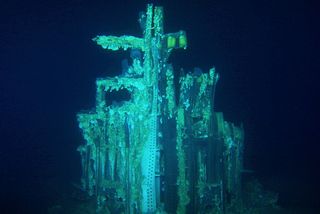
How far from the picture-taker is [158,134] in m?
8.46

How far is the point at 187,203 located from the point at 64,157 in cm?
762

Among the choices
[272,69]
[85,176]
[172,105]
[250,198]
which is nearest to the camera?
[172,105]

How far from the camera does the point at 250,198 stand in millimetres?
10539

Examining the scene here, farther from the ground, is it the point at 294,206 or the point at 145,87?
the point at 145,87

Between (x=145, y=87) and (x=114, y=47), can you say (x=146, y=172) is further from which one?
(x=114, y=47)

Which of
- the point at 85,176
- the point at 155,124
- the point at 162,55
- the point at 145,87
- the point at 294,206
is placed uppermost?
the point at 162,55

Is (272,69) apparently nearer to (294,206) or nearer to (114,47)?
(294,206)

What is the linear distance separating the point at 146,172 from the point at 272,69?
8.98 metres

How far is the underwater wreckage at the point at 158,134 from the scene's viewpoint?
843 cm

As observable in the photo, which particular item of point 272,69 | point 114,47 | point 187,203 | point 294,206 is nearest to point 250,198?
point 294,206

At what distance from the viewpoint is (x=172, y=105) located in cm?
841

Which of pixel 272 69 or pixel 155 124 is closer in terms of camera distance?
pixel 155 124

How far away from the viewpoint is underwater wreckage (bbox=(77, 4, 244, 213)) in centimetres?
843

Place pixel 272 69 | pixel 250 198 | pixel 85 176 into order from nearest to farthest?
pixel 85 176
pixel 250 198
pixel 272 69
